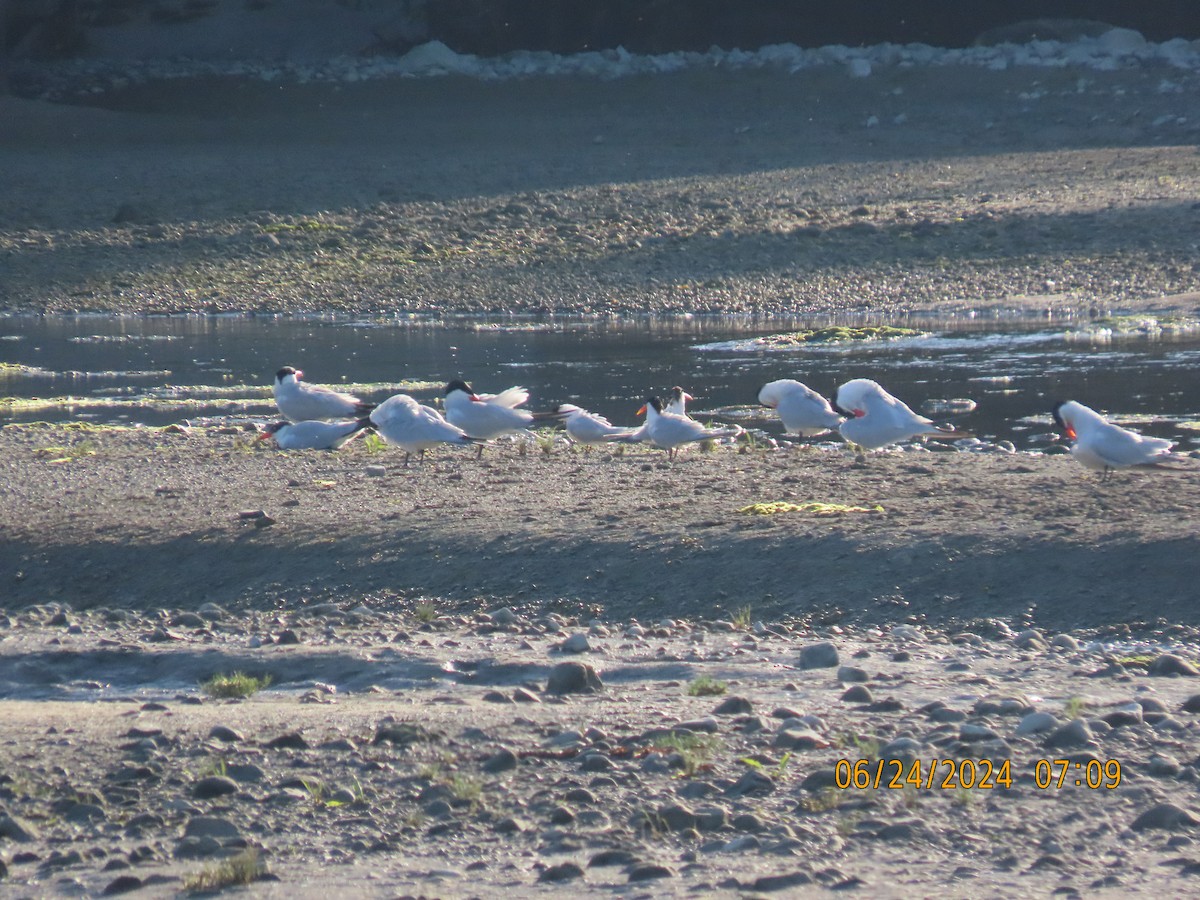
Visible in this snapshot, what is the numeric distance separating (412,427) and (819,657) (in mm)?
3979

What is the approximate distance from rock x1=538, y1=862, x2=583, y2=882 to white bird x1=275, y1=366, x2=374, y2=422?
23.5 ft

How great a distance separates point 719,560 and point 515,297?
1312 cm

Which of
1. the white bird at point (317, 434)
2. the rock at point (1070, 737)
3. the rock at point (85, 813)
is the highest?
the white bird at point (317, 434)

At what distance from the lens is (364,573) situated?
6.88m

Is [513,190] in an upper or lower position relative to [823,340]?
upper

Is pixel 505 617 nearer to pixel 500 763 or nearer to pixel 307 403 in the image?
pixel 500 763

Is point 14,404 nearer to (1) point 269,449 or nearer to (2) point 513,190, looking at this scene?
(1) point 269,449

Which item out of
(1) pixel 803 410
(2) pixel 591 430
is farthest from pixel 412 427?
(1) pixel 803 410

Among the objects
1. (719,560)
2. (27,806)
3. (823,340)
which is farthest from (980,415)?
(27,806)

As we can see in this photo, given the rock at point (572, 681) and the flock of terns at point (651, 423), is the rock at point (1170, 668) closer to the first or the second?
the rock at point (572, 681)

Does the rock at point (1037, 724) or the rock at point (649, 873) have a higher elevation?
the rock at point (1037, 724)

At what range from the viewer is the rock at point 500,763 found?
4406mm
